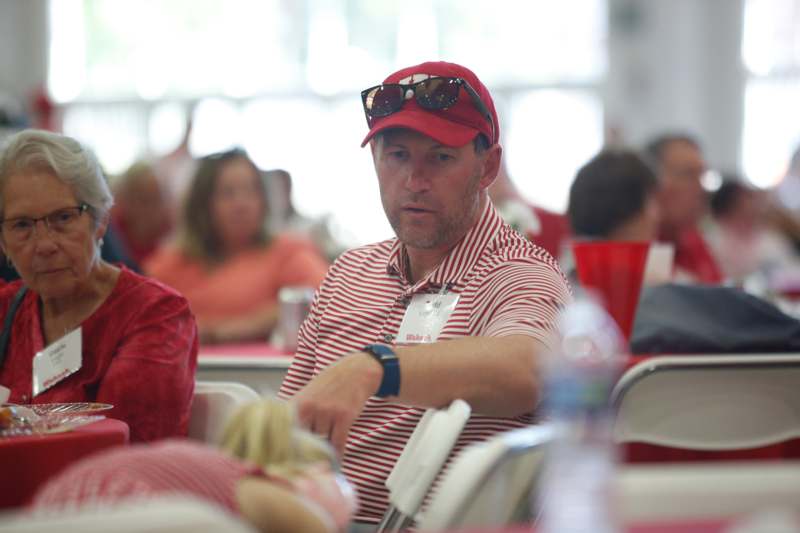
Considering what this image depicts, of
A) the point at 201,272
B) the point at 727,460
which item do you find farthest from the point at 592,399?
the point at 201,272

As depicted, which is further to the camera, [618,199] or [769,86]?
[769,86]

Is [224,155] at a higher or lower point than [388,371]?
lower

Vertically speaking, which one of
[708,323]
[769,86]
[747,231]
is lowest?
[747,231]

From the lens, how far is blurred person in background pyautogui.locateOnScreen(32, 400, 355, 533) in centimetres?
108

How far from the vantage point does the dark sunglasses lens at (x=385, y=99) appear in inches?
79.8

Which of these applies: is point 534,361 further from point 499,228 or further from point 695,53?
point 695,53

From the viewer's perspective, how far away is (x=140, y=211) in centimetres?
534

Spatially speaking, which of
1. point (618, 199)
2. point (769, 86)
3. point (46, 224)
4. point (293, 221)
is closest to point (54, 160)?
point (46, 224)

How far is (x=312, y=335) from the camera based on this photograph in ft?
7.27

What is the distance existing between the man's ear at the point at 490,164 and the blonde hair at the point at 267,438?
3.30 feet

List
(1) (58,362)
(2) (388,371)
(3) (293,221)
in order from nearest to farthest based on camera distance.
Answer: (2) (388,371)
(1) (58,362)
(3) (293,221)

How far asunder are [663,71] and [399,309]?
9441mm

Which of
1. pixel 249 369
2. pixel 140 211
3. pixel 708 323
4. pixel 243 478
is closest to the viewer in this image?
pixel 243 478

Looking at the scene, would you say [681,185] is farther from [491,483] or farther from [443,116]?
[491,483]
